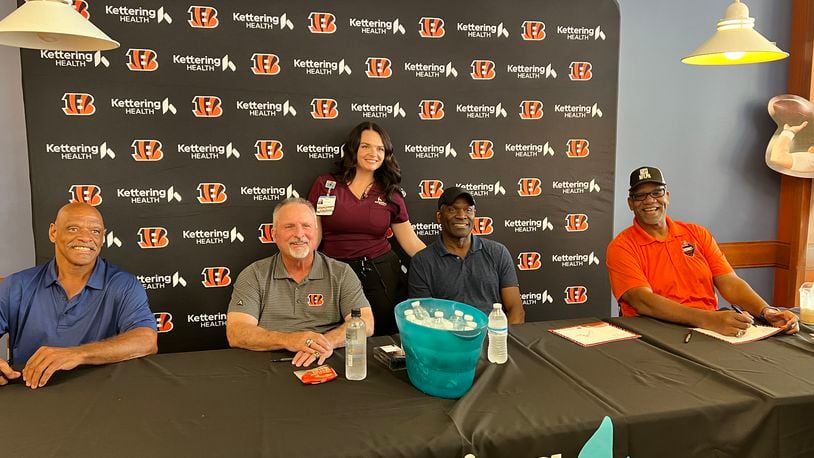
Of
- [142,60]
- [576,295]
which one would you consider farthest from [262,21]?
[576,295]

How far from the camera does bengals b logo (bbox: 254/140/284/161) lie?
311cm

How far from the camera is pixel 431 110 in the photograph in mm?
3307

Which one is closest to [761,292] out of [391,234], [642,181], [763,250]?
[763,250]

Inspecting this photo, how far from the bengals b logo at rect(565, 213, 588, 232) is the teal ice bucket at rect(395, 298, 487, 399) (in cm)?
214

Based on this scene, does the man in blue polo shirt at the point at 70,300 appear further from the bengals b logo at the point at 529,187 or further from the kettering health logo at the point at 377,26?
the bengals b logo at the point at 529,187

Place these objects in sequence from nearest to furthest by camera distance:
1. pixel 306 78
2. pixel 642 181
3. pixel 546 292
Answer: pixel 642 181
pixel 306 78
pixel 546 292

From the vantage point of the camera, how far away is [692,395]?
5.15 ft

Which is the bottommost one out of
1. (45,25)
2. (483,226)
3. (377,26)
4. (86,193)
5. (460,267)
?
(460,267)

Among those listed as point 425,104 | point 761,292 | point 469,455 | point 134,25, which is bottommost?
point 761,292

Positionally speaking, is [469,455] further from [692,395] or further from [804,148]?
[804,148]

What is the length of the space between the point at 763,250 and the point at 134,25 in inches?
164

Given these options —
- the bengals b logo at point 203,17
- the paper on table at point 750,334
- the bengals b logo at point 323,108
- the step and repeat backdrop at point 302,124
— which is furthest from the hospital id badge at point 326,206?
the paper on table at point 750,334

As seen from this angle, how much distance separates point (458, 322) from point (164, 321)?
206cm

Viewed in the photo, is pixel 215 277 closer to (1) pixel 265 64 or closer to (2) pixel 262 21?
(1) pixel 265 64
